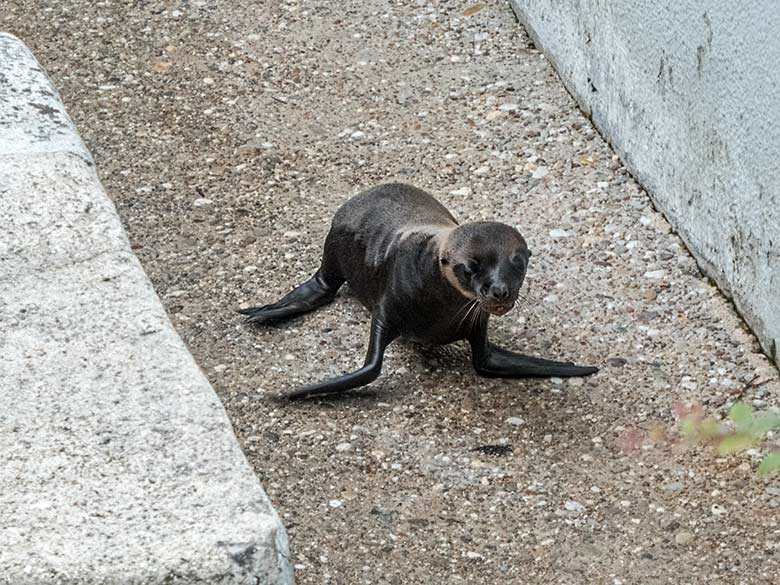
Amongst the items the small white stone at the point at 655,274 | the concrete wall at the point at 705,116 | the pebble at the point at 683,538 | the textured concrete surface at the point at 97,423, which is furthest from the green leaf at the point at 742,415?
the small white stone at the point at 655,274

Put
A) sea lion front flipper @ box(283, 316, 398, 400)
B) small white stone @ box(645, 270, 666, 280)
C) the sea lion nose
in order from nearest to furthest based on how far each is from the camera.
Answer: the sea lion nose < sea lion front flipper @ box(283, 316, 398, 400) < small white stone @ box(645, 270, 666, 280)

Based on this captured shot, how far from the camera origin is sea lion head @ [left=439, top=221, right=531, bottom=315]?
12.2 feet

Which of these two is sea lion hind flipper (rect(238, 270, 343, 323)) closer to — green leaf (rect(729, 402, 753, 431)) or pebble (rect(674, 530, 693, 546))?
pebble (rect(674, 530, 693, 546))

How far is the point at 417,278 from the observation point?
160 inches

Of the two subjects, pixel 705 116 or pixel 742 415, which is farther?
pixel 705 116

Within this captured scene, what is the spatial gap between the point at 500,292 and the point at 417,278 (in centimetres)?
42

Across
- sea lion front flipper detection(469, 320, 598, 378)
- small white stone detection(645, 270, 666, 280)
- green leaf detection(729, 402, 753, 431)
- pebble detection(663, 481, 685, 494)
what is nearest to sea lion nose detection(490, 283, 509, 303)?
sea lion front flipper detection(469, 320, 598, 378)

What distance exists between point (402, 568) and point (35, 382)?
1.08 m

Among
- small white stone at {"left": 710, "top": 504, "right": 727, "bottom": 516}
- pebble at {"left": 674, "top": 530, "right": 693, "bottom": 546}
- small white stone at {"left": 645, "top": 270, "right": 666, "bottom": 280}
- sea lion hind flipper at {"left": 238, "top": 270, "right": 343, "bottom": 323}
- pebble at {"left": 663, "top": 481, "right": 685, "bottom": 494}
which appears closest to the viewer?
pebble at {"left": 674, "top": 530, "right": 693, "bottom": 546}

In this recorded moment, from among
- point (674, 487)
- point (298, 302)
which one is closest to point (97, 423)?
point (674, 487)

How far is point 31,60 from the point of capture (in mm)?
3949

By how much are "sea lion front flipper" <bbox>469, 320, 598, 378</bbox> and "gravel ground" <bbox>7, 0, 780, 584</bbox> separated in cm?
4

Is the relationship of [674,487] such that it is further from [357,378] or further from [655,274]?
[655,274]

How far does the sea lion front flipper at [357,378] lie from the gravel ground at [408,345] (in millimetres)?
61
